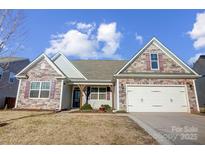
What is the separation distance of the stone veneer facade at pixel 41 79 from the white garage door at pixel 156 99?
650cm

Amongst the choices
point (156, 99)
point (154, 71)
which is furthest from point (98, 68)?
point (156, 99)

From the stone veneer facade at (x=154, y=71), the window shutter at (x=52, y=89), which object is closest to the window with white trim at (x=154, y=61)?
the stone veneer facade at (x=154, y=71)

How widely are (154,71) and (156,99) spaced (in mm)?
2478

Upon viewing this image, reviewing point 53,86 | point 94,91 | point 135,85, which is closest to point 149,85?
point 135,85

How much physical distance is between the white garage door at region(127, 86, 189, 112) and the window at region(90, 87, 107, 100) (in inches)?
166

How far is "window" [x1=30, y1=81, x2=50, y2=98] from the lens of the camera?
48.3 feet

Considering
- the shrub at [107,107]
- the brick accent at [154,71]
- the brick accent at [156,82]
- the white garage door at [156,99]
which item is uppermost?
the brick accent at [154,71]

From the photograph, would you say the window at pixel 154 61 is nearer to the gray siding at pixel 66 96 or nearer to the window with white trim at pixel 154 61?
the window with white trim at pixel 154 61

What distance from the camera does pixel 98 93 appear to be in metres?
17.1

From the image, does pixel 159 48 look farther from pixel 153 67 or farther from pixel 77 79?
pixel 77 79

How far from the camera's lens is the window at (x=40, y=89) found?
48.3 feet

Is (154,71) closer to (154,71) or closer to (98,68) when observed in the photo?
(154,71)

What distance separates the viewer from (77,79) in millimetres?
16938

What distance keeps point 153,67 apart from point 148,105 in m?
3.44
